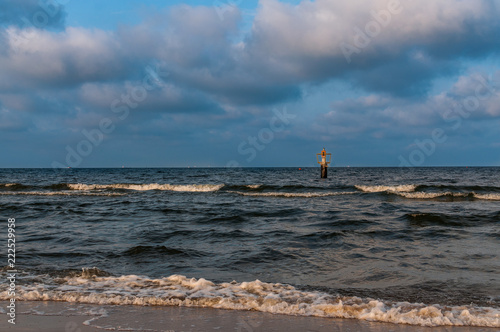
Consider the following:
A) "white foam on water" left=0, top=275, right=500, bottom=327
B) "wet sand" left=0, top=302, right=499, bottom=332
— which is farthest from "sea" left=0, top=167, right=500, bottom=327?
"wet sand" left=0, top=302, right=499, bottom=332

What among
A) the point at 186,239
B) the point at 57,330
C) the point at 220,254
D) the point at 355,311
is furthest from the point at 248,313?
the point at 186,239

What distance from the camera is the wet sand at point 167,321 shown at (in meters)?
4.65

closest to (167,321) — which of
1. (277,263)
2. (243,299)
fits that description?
(243,299)

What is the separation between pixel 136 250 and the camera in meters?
9.38

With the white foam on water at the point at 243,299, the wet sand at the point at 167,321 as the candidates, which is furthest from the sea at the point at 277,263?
the wet sand at the point at 167,321

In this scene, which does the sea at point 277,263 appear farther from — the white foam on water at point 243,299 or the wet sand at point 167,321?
the wet sand at point 167,321

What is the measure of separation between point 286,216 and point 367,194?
37.9 feet

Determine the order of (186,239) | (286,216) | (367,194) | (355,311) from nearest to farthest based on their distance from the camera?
→ (355,311), (186,239), (286,216), (367,194)

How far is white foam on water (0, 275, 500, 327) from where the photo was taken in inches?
201

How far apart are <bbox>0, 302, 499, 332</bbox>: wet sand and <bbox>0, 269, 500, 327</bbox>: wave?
19cm

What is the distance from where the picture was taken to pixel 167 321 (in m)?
4.91

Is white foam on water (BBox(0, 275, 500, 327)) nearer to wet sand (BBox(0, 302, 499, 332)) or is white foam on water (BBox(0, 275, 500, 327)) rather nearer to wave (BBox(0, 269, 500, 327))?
wave (BBox(0, 269, 500, 327))

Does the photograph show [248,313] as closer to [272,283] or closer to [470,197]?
[272,283]

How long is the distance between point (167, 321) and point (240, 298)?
131 cm
